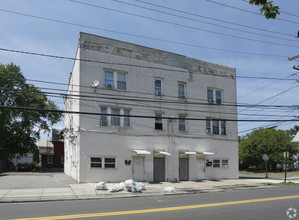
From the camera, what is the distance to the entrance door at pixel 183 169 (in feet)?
72.7

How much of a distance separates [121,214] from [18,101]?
1272 inches

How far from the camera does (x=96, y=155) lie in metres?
18.8

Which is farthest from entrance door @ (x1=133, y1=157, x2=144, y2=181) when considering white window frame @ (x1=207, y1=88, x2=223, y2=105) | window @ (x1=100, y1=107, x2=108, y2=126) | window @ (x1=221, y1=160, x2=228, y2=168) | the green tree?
the green tree

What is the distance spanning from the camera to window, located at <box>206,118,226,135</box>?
24.0m

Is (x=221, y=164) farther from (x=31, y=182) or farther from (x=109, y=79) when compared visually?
(x=31, y=182)

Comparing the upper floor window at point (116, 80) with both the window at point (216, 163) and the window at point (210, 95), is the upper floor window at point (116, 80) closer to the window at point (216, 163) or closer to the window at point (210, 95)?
the window at point (210, 95)

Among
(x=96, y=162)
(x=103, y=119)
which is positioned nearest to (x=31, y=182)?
(x=96, y=162)

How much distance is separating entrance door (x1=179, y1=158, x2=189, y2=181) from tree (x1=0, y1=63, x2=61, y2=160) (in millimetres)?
22037

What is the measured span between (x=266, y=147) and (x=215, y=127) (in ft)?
67.1

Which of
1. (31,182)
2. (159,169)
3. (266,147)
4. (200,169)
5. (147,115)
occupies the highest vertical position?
(147,115)

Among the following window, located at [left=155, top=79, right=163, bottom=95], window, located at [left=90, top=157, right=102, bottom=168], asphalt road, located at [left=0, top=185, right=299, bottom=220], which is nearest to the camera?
asphalt road, located at [left=0, top=185, right=299, bottom=220]

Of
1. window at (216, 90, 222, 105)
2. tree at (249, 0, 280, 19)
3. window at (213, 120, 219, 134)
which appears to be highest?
window at (216, 90, 222, 105)

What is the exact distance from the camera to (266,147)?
40781 mm

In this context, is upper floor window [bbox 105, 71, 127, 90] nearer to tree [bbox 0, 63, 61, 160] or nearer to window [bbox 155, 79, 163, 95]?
window [bbox 155, 79, 163, 95]
